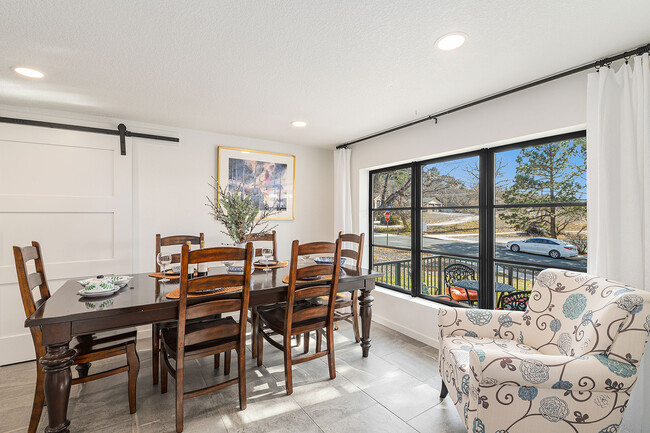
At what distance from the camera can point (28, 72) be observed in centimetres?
220

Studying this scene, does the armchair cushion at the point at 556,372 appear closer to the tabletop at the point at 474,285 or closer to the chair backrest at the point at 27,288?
the tabletop at the point at 474,285

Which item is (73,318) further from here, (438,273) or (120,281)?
(438,273)

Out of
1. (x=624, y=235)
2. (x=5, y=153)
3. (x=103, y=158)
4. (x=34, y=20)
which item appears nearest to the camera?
(x=34, y=20)

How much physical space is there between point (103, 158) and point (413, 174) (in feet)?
11.5

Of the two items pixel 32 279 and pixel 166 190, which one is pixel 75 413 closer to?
pixel 32 279

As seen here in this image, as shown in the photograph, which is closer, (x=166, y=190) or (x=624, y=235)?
(x=624, y=235)

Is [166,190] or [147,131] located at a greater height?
[147,131]

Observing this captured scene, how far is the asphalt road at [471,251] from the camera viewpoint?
2.40 metres

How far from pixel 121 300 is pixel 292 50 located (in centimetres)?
191

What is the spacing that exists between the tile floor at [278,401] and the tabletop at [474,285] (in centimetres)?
78

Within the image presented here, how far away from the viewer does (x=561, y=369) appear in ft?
4.59

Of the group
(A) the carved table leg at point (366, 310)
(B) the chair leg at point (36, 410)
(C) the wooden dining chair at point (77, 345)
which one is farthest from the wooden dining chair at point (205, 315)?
(A) the carved table leg at point (366, 310)

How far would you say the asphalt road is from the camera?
94.3 inches

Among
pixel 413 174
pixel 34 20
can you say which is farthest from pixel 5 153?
pixel 413 174
